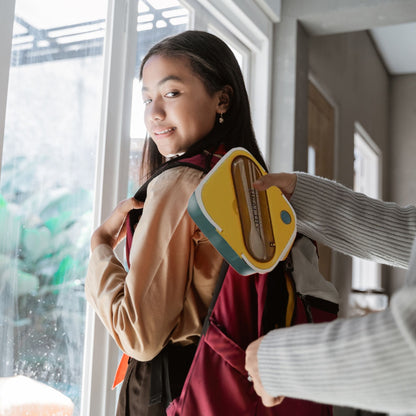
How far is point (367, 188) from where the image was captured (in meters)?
5.93

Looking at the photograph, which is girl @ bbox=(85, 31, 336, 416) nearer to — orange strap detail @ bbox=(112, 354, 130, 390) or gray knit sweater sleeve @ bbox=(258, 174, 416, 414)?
orange strap detail @ bbox=(112, 354, 130, 390)

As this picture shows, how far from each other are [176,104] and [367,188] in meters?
5.17

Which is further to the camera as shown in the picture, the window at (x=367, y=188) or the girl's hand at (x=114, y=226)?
the window at (x=367, y=188)

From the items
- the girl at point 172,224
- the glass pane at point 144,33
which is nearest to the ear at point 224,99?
the girl at point 172,224

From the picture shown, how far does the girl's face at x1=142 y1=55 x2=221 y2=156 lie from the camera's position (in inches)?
43.9

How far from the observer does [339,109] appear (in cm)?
416

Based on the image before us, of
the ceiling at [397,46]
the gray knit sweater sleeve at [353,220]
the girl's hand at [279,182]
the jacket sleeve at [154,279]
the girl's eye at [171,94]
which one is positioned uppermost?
the ceiling at [397,46]

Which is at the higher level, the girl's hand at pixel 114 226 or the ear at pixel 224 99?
the ear at pixel 224 99

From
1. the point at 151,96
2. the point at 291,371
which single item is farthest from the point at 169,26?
the point at 291,371

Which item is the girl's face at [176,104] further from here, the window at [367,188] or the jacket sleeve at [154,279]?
the window at [367,188]

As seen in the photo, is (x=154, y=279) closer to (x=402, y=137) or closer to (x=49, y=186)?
(x=49, y=186)

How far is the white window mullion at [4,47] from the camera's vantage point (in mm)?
1225

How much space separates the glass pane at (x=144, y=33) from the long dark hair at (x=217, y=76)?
637 millimetres

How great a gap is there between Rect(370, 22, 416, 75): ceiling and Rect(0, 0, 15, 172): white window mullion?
14.3 ft
